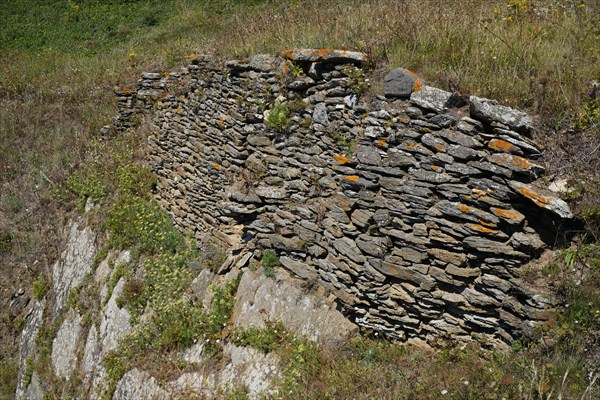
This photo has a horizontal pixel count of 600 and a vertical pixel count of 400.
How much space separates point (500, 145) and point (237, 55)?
528 centimetres

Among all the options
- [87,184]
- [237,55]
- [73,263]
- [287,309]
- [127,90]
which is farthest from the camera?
[127,90]

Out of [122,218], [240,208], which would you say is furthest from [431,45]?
[122,218]

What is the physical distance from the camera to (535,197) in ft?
14.7

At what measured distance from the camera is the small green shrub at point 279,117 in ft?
23.0

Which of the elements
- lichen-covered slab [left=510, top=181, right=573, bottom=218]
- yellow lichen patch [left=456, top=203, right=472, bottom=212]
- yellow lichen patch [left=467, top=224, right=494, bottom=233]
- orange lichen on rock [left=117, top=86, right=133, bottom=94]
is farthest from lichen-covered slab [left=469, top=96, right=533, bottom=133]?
orange lichen on rock [left=117, top=86, right=133, bottom=94]

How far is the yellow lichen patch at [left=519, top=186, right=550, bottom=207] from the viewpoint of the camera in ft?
14.6

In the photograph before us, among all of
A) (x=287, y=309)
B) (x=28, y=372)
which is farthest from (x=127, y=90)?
(x=287, y=309)

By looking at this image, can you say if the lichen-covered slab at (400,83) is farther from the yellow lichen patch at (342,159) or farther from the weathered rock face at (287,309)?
A: the weathered rock face at (287,309)

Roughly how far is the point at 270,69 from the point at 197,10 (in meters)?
13.0

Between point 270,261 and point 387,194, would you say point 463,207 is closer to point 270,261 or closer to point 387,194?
point 387,194

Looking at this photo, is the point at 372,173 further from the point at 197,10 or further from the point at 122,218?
the point at 197,10

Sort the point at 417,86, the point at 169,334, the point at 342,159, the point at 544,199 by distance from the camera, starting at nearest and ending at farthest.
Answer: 1. the point at 544,199
2. the point at 417,86
3. the point at 342,159
4. the point at 169,334

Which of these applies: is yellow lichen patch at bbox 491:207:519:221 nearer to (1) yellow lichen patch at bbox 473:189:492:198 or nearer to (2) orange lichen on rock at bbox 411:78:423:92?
(1) yellow lichen patch at bbox 473:189:492:198

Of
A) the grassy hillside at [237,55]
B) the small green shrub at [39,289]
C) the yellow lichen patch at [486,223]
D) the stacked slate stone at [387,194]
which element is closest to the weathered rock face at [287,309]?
the stacked slate stone at [387,194]
